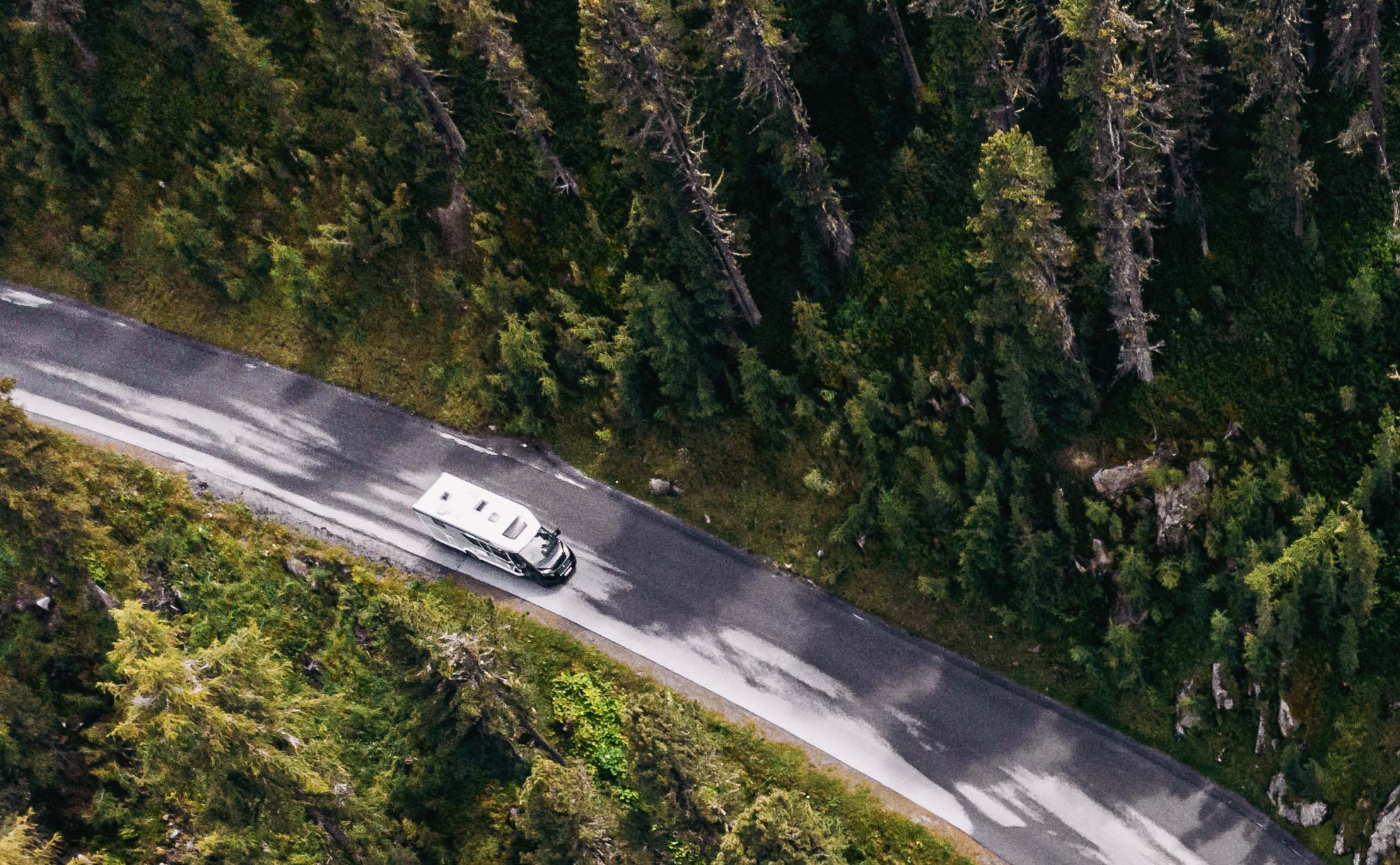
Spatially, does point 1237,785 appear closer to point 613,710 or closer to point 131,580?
point 613,710

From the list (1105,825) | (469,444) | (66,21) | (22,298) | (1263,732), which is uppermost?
(66,21)

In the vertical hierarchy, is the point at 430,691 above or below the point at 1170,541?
below

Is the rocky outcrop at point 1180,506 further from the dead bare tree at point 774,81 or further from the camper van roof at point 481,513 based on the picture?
the camper van roof at point 481,513

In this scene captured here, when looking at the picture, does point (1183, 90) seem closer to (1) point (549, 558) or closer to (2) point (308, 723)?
(1) point (549, 558)

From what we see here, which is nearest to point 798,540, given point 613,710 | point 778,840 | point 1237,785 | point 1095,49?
point 613,710

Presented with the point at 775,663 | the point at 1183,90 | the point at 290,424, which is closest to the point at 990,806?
the point at 775,663

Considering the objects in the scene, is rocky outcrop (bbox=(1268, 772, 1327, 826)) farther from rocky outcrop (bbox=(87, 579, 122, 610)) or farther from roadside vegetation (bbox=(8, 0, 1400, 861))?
rocky outcrop (bbox=(87, 579, 122, 610))

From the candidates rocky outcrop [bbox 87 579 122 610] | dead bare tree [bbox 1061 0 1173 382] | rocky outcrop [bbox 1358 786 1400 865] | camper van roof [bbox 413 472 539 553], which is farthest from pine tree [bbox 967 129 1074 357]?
rocky outcrop [bbox 87 579 122 610]
